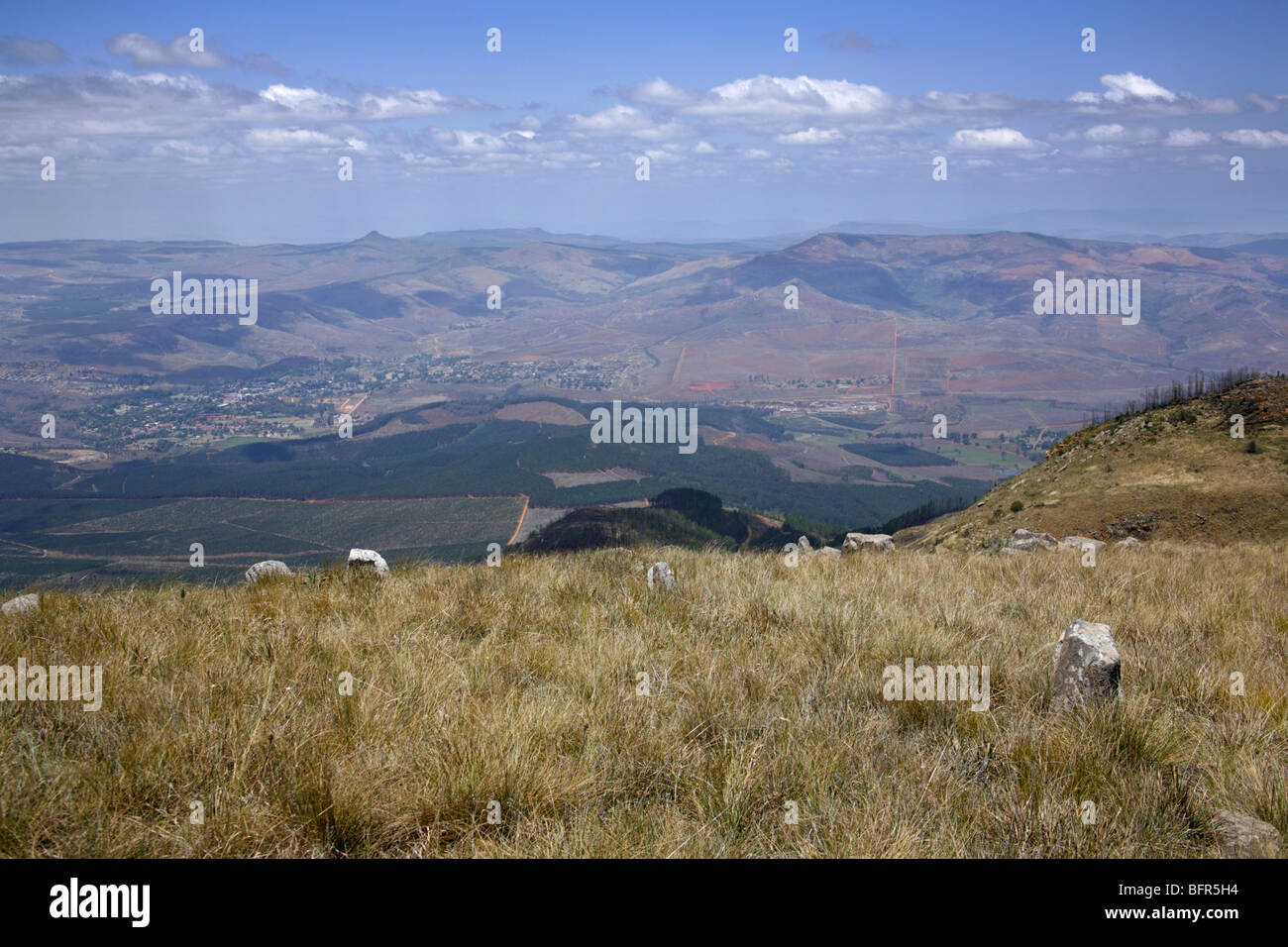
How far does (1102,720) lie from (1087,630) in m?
0.85

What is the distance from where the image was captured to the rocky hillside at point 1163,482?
62.1ft

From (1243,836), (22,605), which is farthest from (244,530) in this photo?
(1243,836)

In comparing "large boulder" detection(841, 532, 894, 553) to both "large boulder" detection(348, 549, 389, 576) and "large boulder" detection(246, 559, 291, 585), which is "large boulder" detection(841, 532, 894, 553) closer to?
"large boulder" detection(348, 549, 389, 576)

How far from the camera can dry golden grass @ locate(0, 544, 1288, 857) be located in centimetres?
278

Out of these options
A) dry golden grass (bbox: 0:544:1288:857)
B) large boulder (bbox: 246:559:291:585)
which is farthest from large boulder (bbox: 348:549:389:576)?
dry golden grass (bbox: 0:544:1288:857)

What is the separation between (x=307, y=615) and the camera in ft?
18.3

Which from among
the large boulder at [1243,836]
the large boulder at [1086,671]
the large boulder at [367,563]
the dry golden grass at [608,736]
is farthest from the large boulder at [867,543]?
the large boulder at [1243,836]

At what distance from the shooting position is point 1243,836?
111 inches

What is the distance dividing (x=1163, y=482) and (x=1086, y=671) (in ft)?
70.3

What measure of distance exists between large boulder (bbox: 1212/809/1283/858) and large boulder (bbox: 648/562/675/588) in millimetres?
4696

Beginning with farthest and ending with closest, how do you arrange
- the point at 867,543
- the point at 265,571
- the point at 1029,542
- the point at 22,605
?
1. the point at 1029,542
2. the point at 867,543
3. the point at 265,571
4. the point at 22,605

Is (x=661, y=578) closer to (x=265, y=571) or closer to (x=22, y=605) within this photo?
(x=265, y=571)
